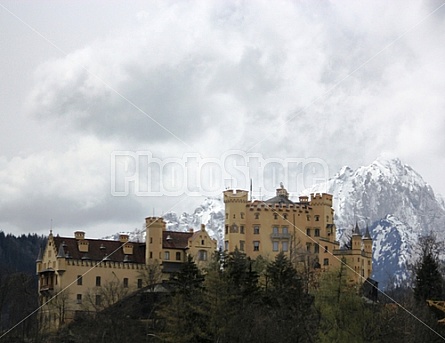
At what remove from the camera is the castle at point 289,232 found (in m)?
128

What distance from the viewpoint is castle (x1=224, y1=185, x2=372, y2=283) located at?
128250mm

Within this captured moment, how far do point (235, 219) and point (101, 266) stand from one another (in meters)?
18.6

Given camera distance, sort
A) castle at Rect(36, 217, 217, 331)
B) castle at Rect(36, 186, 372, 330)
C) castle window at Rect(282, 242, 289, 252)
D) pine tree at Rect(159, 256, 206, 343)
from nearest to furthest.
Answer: pine tree at Rect(159, 256, 206, 343)
castle at Rect(36, 217, 217, 331)
castle at Rect(36, 186, 372, 330)
castle window at Rect(282, 242, 289, 252)

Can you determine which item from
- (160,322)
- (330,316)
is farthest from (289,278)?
(330,316)

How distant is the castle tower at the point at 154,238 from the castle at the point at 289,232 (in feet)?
29.2

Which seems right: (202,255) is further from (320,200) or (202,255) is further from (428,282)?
(428,282)

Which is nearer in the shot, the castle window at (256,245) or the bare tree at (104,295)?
the bare tree at (104,295)

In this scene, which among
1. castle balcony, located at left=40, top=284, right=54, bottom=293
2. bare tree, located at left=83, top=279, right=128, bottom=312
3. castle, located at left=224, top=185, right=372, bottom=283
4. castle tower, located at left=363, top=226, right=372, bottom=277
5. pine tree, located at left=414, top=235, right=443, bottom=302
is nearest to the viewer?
pine tree, located at left=414, top=235, right=443, bottom=302

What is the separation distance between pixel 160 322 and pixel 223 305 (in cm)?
1197

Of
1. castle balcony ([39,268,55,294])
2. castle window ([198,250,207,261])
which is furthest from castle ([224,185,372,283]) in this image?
castle balcony ([39,268,55,294])

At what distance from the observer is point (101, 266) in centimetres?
11888

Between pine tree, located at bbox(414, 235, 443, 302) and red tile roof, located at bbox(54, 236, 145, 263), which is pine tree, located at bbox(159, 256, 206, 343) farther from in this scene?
red tile roof, located at bbox(54, 236, 145, 263)

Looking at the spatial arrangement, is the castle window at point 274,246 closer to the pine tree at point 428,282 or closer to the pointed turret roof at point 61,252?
the pointed turret roof at point 61,252

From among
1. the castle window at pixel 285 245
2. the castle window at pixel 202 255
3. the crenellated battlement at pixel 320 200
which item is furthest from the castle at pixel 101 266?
the crenellated battlement at pixel 320 200
